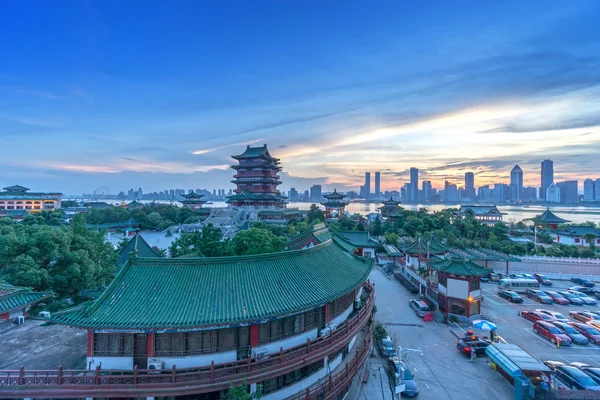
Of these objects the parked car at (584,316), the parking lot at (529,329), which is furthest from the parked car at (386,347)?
the parked car at (584,316)

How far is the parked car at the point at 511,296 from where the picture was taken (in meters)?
31.0

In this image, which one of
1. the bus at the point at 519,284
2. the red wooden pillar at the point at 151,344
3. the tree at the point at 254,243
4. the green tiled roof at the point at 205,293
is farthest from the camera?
the bus at the point at 519,284

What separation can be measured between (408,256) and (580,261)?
79.2 ft

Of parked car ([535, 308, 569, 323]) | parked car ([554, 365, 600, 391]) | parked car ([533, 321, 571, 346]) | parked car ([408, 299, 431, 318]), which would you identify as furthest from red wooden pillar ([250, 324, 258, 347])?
parked car ([535, 308, 569, 323])

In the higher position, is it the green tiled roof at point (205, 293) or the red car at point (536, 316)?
the green tiled roof at point (205, 293)

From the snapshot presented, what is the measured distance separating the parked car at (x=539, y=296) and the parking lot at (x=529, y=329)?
0.50m

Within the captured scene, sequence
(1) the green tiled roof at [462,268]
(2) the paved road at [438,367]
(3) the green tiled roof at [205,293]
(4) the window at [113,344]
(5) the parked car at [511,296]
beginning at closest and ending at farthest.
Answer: (3) the green tiled roof at [205,293], (4) the window at [113,344], (2) the paved road at [438,367], (1) the green tiled roof at [462,268], (5) the parked car at [511,296]

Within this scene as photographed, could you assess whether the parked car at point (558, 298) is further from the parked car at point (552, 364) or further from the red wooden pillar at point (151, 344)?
the red wooden pillar at point (151, 344)

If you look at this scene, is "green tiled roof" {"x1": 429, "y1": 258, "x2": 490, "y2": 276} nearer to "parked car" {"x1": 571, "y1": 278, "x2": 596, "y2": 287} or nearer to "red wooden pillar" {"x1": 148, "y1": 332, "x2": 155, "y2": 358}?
"parked car" {"x1": 571, "y1": 278, "x2": 596, "y2": 287}

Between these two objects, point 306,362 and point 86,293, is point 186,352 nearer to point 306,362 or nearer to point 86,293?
point 306,362

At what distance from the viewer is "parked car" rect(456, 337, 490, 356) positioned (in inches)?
797

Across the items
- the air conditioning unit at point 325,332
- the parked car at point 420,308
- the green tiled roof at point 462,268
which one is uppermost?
the green tiled roof at point 462,268

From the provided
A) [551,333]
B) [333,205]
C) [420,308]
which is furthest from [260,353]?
[333,205]

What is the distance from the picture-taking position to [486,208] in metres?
82.0
